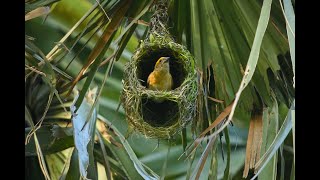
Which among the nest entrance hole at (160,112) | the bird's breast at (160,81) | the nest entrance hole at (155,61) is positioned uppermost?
the nest entrance hole at (155,61)

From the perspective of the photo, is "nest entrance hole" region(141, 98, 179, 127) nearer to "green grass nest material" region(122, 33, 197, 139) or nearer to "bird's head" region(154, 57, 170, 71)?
"green grass nest material" region(122, 33, 197, 139)

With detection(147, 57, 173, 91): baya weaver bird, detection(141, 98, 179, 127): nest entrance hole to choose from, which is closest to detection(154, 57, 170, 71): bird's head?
detection(147, 57, 173, 91): baya weaver bird

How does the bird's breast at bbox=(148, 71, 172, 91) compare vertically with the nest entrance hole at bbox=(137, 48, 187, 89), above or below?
below

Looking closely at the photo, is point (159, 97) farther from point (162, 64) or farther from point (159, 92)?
point (162, 64)

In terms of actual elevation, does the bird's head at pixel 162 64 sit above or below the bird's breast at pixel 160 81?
above

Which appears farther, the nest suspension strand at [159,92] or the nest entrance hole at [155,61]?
the nest entrance hole at [155,61]

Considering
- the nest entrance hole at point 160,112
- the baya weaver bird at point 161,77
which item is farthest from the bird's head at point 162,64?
the nest entrance hole at point 160,112

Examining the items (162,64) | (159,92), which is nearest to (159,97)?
(159,92)

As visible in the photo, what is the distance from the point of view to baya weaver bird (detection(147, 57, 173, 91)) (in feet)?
4.79

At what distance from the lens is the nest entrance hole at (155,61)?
4.96 feet

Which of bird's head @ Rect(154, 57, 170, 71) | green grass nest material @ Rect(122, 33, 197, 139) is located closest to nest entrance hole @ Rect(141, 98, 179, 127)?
green grass nest material @ Rect(122, 33, 197, 139)

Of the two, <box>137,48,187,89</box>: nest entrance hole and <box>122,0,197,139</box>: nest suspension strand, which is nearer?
<box>122,0,197,139</box>: nest suspension strand

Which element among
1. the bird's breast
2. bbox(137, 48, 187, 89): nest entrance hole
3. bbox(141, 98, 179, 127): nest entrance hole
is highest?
bbox(137, 48, 187, 89): nest entrance hole

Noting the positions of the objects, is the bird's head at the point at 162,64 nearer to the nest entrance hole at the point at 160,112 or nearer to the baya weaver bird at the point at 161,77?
the baya weaver bird at the point at 161,77
